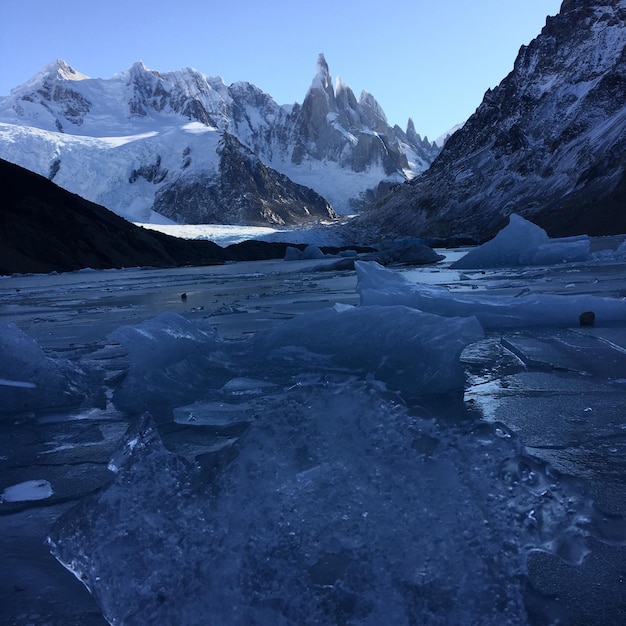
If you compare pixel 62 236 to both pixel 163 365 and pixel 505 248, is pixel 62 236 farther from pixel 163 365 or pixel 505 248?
pixel 163 365

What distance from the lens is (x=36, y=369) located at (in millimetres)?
3592

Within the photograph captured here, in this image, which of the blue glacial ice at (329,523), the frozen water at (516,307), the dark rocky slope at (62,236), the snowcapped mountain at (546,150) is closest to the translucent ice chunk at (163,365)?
the blue glacial ice at (329,523)

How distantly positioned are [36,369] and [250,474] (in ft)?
7.76

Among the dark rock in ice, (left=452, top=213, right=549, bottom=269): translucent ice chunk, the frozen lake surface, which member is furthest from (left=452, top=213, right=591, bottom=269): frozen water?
the frozen lake surface

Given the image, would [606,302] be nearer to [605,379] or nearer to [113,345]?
[605,379]

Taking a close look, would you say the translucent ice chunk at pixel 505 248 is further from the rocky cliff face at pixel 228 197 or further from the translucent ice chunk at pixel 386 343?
the rocky cliff face at pixel 228 197

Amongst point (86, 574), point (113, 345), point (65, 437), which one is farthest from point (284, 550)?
point (113, 345)

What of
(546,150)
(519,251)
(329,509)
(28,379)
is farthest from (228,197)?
(329,509)

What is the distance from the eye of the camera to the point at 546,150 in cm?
8381

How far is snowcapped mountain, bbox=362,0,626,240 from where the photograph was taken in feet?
223

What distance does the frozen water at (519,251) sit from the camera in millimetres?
18156

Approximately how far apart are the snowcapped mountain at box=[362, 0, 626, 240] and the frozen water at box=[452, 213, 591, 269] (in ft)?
150

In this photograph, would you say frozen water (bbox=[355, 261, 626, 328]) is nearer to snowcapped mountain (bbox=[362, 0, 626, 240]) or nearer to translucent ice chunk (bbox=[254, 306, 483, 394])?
translucent ice chunk (bbox=[254, 306, 483, 394])

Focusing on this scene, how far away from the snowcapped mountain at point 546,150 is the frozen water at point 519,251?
1804 inches
